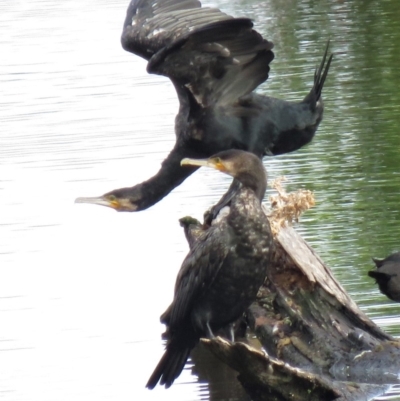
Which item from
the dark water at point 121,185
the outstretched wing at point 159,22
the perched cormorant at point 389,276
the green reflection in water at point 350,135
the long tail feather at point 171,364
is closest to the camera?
the long tail feather at point 171,364

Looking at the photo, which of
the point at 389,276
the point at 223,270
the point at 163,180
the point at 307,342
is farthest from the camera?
the point at 163,180

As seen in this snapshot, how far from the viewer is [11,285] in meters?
8.77

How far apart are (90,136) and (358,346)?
6.04m

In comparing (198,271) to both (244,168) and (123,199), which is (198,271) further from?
(123,199)

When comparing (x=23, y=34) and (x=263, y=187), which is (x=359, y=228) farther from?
(x=23, y=34)

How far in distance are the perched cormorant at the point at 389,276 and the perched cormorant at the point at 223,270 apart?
0.84 metres

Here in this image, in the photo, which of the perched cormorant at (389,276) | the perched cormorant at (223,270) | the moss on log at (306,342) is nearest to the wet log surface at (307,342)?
the moss on log at (306,342)

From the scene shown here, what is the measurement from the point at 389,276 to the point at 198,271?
1.12 m

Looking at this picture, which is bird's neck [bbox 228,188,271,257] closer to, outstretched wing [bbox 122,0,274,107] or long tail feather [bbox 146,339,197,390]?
long tail feather [bbox 146,339,197,390]

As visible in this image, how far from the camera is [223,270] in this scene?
22.5ft

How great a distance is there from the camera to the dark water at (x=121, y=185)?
24.9ft

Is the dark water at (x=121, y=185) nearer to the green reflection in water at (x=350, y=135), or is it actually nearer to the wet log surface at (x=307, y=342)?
the green reflection in water at (x=350, y=135)

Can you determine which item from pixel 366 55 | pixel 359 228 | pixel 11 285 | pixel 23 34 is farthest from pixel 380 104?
pixel 23 34

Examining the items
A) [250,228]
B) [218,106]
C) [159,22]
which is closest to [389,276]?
[250,228]
